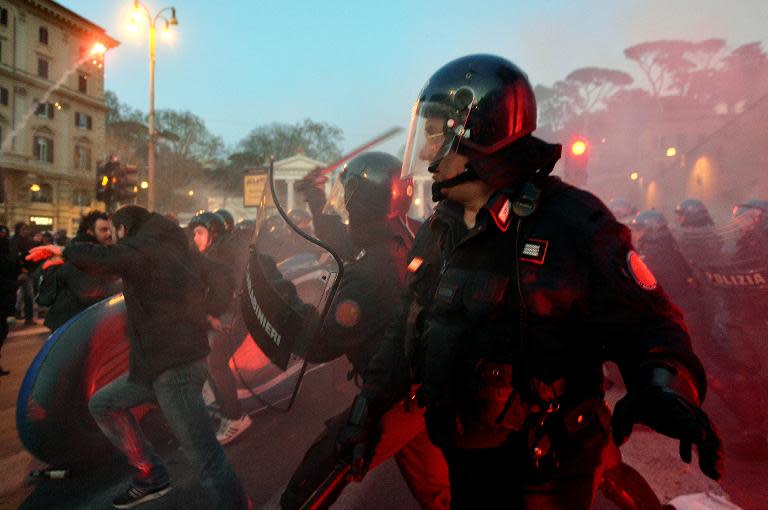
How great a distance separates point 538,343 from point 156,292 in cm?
225

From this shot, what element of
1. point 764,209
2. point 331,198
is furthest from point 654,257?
point 331,198

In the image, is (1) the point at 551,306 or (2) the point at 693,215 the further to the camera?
(2) the point at 693,215

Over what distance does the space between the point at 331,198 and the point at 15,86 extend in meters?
41.6

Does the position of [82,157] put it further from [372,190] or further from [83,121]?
[372,190]

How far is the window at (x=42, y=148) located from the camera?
1463 inches

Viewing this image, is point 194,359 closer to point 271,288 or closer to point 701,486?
point 271,288

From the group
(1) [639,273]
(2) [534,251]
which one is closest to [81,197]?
(2) [534,251]

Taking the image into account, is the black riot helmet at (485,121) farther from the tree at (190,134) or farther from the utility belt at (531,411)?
the tree at (190,134)

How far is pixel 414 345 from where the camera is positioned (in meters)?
1.83

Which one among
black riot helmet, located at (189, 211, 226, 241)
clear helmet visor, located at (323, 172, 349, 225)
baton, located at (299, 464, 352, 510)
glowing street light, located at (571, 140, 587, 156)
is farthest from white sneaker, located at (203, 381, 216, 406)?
glowing street light, located at (571, 140, 587, 156)

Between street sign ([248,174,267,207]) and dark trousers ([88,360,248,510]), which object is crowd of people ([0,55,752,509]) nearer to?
dark trousers ([88,360,248,510])

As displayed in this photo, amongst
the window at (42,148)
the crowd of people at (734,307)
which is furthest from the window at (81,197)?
the crowd of people at (734,307)

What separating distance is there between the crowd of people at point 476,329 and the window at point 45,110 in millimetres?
42771

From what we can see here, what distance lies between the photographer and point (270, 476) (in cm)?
371
